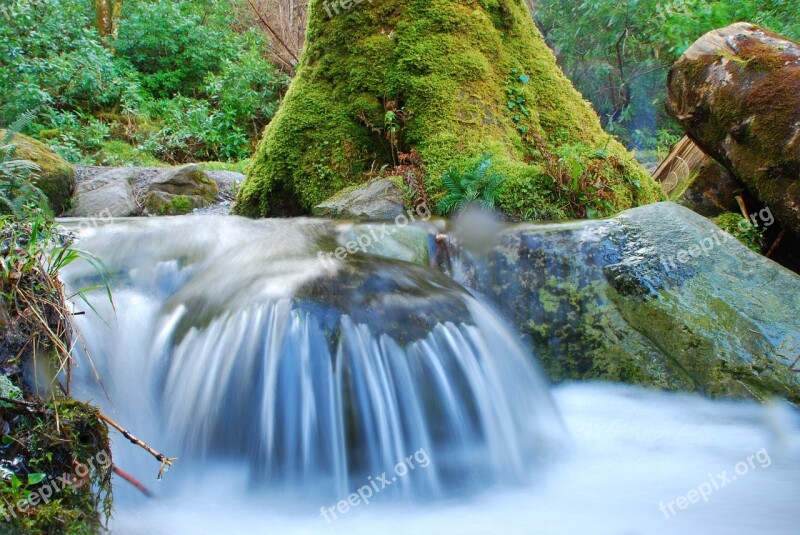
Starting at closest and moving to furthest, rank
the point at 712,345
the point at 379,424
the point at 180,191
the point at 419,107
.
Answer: the point at 379,424, the point at 712,345, the point at 419,107, the point at 180,191

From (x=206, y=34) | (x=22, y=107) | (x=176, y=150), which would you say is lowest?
(x=176, y=150)

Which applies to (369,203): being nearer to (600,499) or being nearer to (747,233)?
(600,499)

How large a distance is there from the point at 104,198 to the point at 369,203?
184 inches

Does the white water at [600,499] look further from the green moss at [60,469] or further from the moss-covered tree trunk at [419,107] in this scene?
the moss-covered tree trunk at [419,107]

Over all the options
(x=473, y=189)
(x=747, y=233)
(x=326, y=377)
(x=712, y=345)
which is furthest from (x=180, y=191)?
(x=712, y=345)

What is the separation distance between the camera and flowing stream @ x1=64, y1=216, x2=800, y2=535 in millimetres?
2742

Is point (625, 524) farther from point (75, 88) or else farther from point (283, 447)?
point (75, 88)

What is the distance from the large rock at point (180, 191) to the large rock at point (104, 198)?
0.90ft

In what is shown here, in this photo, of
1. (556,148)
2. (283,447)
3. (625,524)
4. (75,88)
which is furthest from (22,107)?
(625,524)

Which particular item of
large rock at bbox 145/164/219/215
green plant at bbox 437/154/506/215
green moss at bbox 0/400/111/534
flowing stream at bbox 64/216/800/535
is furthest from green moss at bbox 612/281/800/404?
large rock at bbox 145/164/219/215

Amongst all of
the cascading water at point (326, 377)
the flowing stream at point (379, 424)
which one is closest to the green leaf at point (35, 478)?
the flowing stream at point (379, 424)

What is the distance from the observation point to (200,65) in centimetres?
1546

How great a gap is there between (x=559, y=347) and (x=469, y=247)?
949mm

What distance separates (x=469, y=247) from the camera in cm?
442
